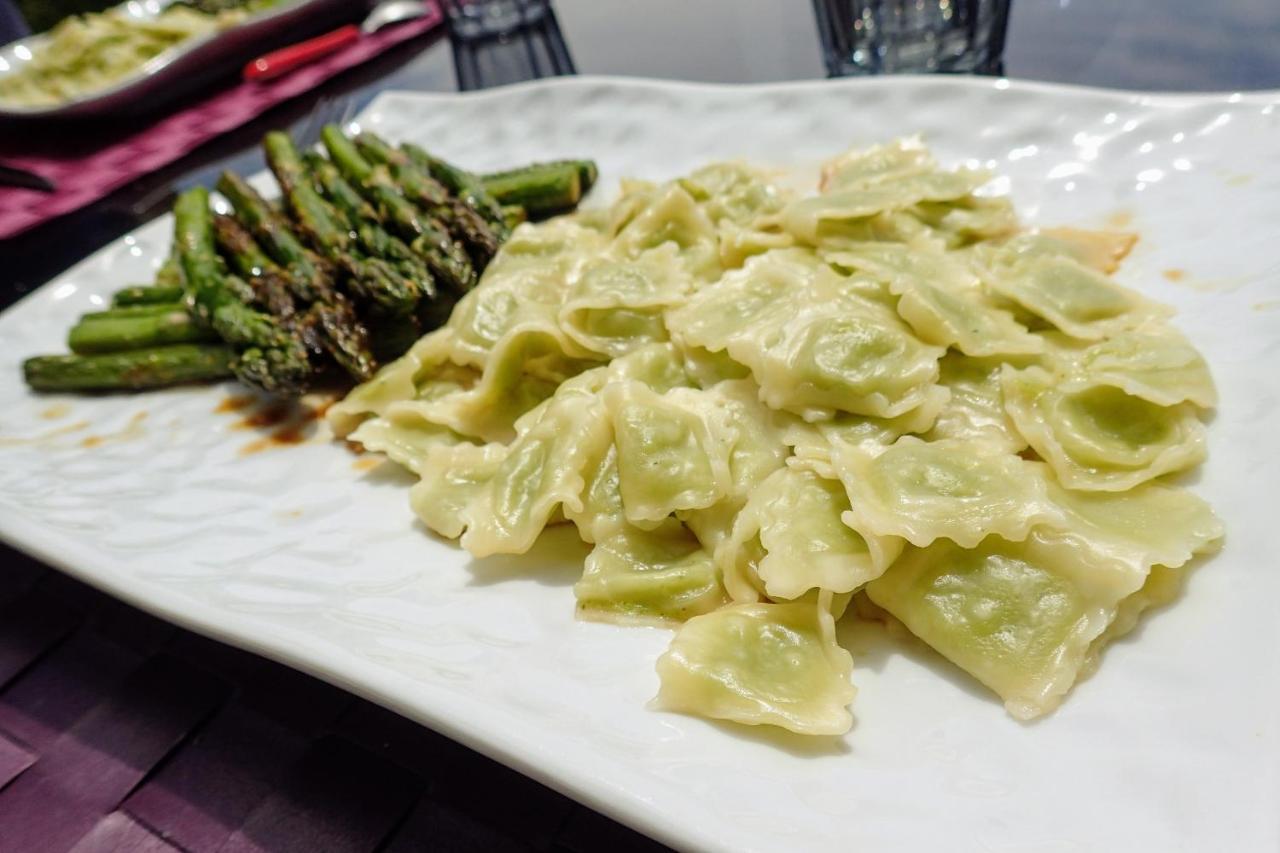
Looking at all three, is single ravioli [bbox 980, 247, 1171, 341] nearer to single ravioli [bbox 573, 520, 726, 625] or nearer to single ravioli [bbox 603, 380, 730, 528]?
single ravioli [bbox 603, 380, 730, 528]

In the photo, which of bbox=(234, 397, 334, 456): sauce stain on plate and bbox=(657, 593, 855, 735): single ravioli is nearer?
bbox=(657, 593, 855, 735): single ravioli

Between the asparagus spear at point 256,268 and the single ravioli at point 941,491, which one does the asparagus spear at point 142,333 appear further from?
the single ravioli at point 941,491

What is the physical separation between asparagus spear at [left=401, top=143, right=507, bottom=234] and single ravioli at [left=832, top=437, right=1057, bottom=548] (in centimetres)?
240

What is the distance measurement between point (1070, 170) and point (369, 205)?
10.2ft

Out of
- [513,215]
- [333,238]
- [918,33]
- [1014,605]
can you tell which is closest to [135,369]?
[333,238]

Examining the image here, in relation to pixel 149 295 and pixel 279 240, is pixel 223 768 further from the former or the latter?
pixel 149 295

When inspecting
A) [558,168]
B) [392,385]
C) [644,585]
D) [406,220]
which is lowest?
[644,585]

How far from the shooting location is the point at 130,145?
21.5ft

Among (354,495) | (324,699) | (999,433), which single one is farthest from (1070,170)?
(324,699)

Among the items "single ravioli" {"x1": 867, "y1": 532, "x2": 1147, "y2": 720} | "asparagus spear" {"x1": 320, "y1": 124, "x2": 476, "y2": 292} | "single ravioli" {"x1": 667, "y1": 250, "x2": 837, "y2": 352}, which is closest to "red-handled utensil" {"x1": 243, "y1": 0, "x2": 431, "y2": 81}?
"asparagus spear" {"x1": 320, "y1": 124, "x2": 476, "y2": 292}

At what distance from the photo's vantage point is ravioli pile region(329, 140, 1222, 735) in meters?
2.00

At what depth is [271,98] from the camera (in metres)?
6.75

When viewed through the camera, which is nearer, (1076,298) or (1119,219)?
(1076,298)

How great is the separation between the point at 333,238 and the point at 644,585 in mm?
2633
